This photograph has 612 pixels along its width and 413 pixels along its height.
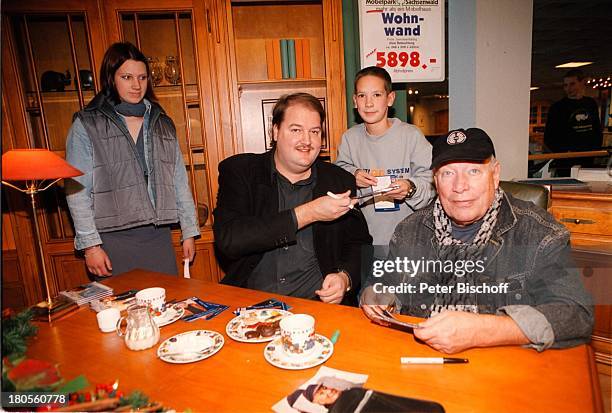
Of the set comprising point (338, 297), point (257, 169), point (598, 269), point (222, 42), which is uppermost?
point (222, 42)

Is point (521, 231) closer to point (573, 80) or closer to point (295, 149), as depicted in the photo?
point (295, 149)

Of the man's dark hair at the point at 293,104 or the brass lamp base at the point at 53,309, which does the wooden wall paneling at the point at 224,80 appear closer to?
the man's dark hair at the point at 293,104

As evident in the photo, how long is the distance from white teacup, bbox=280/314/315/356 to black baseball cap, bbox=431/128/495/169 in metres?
0.73

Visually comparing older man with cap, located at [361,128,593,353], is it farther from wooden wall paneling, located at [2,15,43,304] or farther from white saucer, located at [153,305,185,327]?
wooden wall paneling, located at [2,15,43,304]

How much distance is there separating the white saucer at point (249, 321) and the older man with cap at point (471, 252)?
0.29 meters

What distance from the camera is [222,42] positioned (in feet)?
8.96

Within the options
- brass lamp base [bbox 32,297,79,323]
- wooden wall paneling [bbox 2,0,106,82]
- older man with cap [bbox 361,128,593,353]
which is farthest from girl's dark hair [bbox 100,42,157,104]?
older man with cap [bbox 361,128,593,353]

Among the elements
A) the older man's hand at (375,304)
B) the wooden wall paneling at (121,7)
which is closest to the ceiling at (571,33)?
the wooden wall paneling at (121,7)

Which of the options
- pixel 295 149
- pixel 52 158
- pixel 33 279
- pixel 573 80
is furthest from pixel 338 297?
pixel 573 80

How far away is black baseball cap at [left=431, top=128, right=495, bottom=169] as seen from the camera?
132 cm

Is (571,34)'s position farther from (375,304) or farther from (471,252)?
(375,304)

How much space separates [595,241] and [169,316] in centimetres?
228

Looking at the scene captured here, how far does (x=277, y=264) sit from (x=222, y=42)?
68.4 inches

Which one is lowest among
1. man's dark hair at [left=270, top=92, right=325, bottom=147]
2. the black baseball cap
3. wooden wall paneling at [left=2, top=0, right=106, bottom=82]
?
the black baseball cap
